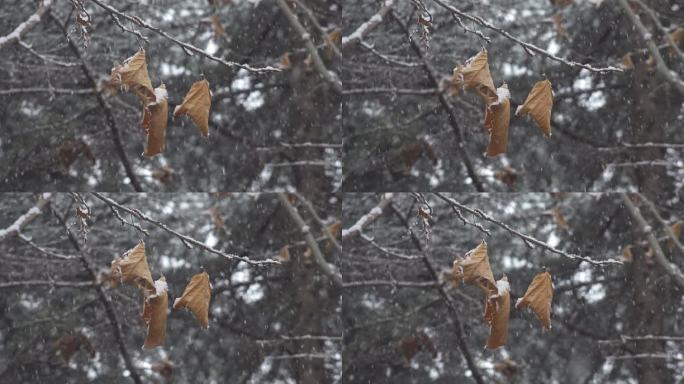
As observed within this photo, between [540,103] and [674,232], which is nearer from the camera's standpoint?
[540,103]

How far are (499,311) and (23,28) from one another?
2237 mm

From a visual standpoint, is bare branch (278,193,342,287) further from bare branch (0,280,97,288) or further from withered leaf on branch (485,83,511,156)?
withered leaf on branch (485,83,511,156)

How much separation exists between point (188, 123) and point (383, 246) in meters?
0.97

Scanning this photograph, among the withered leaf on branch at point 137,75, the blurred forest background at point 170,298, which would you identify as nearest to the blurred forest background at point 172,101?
the blurred forest background at point 170,298

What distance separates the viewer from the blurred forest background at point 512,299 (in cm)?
454

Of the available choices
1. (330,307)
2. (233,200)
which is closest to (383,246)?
(330,307)

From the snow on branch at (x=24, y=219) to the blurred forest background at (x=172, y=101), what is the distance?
6cm

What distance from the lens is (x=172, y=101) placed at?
14.9ft

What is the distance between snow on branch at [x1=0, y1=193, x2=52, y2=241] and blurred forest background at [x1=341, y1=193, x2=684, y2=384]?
4.10ft

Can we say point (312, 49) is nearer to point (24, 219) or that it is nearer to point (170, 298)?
point (170, 298)

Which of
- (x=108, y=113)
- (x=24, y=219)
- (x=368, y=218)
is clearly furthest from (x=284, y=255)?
(x=24, y=219)

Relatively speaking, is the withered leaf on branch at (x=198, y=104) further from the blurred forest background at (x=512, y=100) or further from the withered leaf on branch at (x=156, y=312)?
the blurred forest background at (x=512, y=100)

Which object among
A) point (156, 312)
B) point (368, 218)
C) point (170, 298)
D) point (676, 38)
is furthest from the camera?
point (676, 38)

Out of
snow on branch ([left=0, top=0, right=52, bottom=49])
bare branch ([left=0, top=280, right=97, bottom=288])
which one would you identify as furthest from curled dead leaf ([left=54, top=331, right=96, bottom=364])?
snow on branch ([left=0, top=0, right=52, bottom=49])
